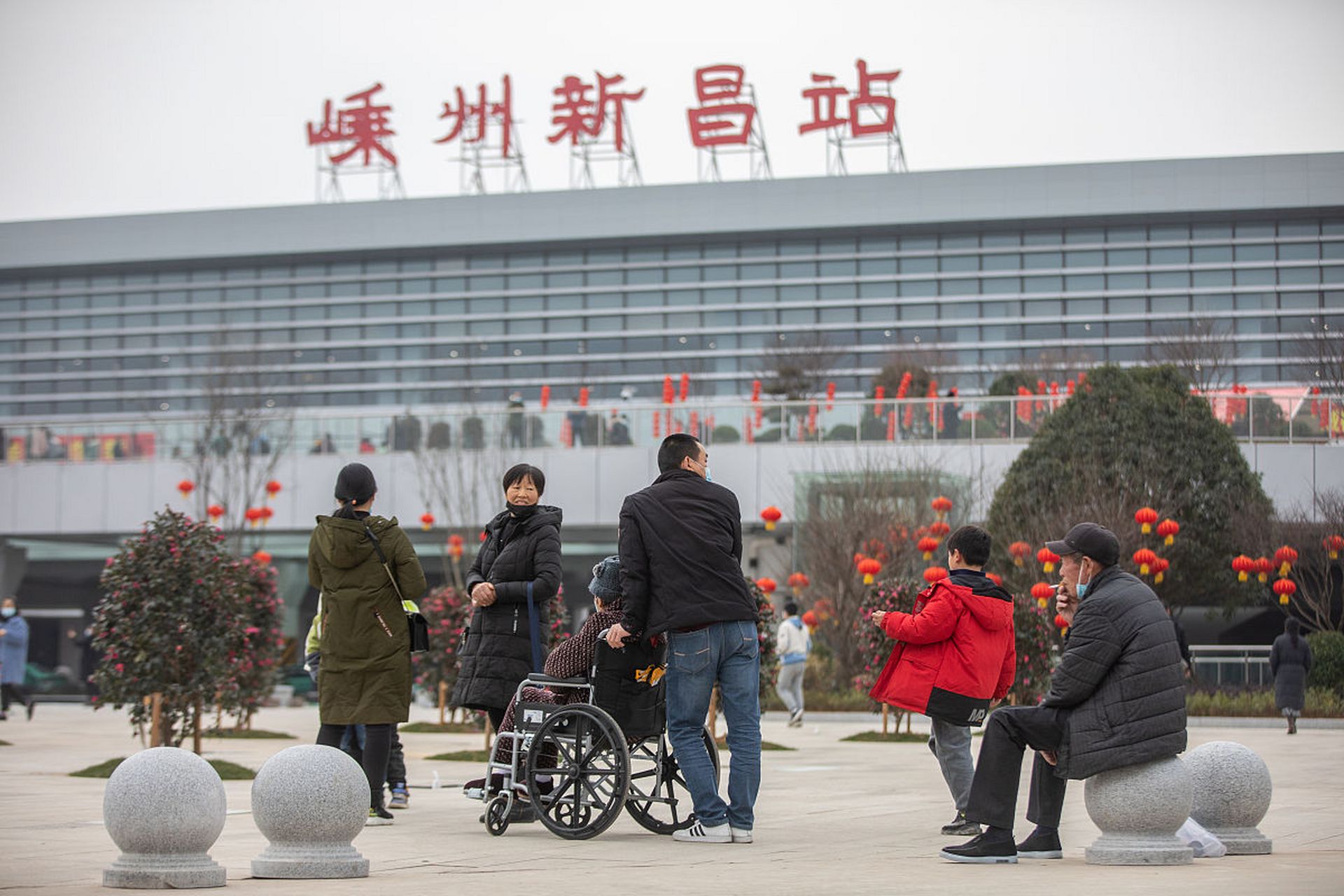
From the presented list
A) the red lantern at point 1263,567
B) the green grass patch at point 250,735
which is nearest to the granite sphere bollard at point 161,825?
the green grass patch at point 250,735

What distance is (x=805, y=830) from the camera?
340 inches

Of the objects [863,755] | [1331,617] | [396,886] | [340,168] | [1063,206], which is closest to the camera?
[396,886]

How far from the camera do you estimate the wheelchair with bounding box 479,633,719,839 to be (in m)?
7.74

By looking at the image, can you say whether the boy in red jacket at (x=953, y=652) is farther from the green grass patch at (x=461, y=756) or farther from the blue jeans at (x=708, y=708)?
the green grass patch at (x=461, y=756)

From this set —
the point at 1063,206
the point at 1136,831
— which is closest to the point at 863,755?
the point at 1136,831

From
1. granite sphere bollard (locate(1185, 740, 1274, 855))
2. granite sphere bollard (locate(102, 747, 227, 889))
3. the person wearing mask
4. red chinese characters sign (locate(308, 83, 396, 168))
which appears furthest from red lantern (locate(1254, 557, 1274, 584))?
red chinese characters sign (locate(308, 83, 396, 168))

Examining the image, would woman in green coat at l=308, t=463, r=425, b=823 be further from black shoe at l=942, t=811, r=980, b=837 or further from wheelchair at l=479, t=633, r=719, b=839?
black shoe at l=942, t=811, r=980, b=837

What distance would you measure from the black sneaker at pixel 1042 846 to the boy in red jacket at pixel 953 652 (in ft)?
2.48

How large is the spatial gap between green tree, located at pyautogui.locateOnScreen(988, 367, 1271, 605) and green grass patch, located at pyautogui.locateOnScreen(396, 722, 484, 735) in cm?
1088

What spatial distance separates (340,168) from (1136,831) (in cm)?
5780

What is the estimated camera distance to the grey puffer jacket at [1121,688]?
22.8ft

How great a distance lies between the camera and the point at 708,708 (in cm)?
770

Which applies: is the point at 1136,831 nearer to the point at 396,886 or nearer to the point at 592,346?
the point at 396,886

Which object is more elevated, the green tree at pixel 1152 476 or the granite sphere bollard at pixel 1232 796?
the green tree at pixel 1152 476
